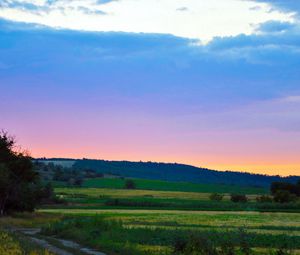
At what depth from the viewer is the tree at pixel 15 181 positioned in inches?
2857

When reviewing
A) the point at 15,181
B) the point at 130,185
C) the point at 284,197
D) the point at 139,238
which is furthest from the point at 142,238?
the point at 130,185

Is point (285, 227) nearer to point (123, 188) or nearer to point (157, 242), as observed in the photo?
point (157, 242)

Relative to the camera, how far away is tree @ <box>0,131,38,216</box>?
72562 millimetres

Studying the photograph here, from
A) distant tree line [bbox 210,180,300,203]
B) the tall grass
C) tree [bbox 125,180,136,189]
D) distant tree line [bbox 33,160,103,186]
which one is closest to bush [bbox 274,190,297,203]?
distant tree line [bbox 210,180,300,203]

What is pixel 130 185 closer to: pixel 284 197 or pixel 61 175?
pixel 61 175

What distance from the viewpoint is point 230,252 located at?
30.0 m

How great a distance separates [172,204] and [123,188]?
60313 millimetres

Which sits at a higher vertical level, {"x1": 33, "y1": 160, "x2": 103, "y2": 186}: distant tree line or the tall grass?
{"x1": 33, "y1": 160, "x2": 103, "y2": 186}: distant tree line

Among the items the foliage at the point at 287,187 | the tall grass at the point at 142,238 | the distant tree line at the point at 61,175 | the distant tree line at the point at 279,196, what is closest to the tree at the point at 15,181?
the tall grass at the point at 142,238

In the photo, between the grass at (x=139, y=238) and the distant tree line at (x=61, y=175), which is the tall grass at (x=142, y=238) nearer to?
the grass at (x=139, y=238)

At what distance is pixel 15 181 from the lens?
75.6 meters

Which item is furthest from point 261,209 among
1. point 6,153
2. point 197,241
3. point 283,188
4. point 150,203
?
point 197,241

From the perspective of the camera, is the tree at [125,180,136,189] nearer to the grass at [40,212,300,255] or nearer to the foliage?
the foliage

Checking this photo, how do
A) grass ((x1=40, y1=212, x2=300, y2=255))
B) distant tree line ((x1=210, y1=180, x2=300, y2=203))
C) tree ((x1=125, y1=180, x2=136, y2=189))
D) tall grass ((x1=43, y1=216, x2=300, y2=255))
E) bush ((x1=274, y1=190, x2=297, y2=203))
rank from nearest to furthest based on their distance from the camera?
1. tall grass ((x1=43, y1=216, x2=300, y2=255))
2. grass ((x1=40, y1=212, x2=300, y2=255))
3. bush ((x1=274, y1=190, x2=297, y2=203))
4. distant tree line ((x1=210, y1=180, x2=300, y2=203))
5. tree ((x1=125, y1=180, x2=136, y2=189))
